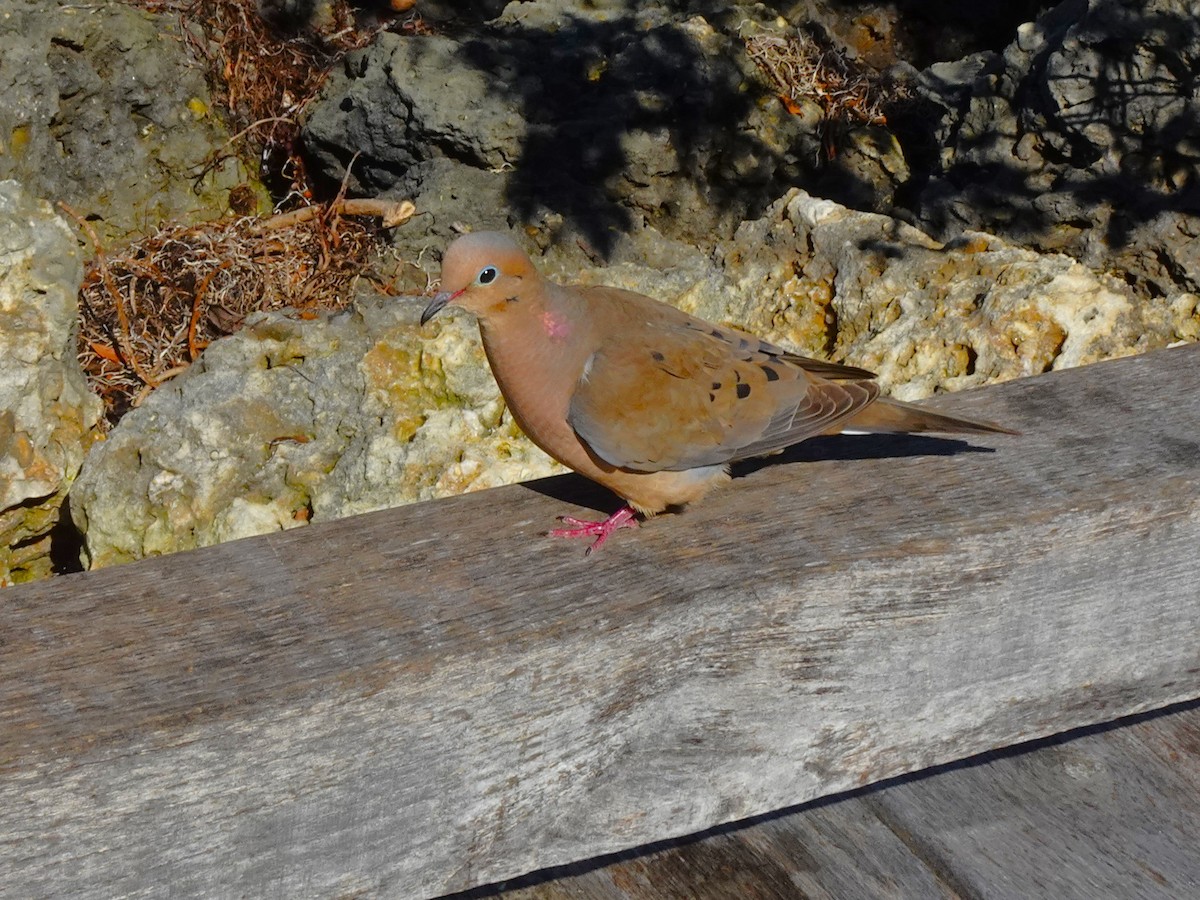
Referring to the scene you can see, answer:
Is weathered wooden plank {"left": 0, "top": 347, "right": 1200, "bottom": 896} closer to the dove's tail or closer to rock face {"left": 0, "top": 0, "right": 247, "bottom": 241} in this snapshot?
the dove's tail

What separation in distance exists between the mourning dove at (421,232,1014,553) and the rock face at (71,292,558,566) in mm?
1157

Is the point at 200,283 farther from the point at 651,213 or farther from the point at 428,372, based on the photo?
the point at 651,213

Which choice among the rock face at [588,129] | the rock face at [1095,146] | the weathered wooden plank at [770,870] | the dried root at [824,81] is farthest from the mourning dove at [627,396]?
the dried root at [824,81]

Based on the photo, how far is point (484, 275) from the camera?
6.80ft

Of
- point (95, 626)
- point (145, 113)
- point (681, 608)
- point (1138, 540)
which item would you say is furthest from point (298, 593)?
point (145, 113)

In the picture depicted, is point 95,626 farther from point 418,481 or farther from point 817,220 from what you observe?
point 817,220

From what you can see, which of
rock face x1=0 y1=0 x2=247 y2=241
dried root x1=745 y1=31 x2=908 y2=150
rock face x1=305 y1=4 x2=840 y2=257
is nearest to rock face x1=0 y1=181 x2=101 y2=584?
rock face x1=0 y1=0 x2=247 y2=241

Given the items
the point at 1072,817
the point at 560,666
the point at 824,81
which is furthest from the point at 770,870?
the point at 824,81

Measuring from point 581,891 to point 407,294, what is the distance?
271 centimetres

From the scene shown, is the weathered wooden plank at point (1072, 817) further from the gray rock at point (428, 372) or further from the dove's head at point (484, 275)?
the gray rock at point (428, 372)

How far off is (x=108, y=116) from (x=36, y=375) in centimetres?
161

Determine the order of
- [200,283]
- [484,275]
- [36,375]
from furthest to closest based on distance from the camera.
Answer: [200,283]
[36,375]
[484,275]

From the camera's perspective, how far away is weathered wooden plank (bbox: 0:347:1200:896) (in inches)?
54.4

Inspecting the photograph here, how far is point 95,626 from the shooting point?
162 cm
